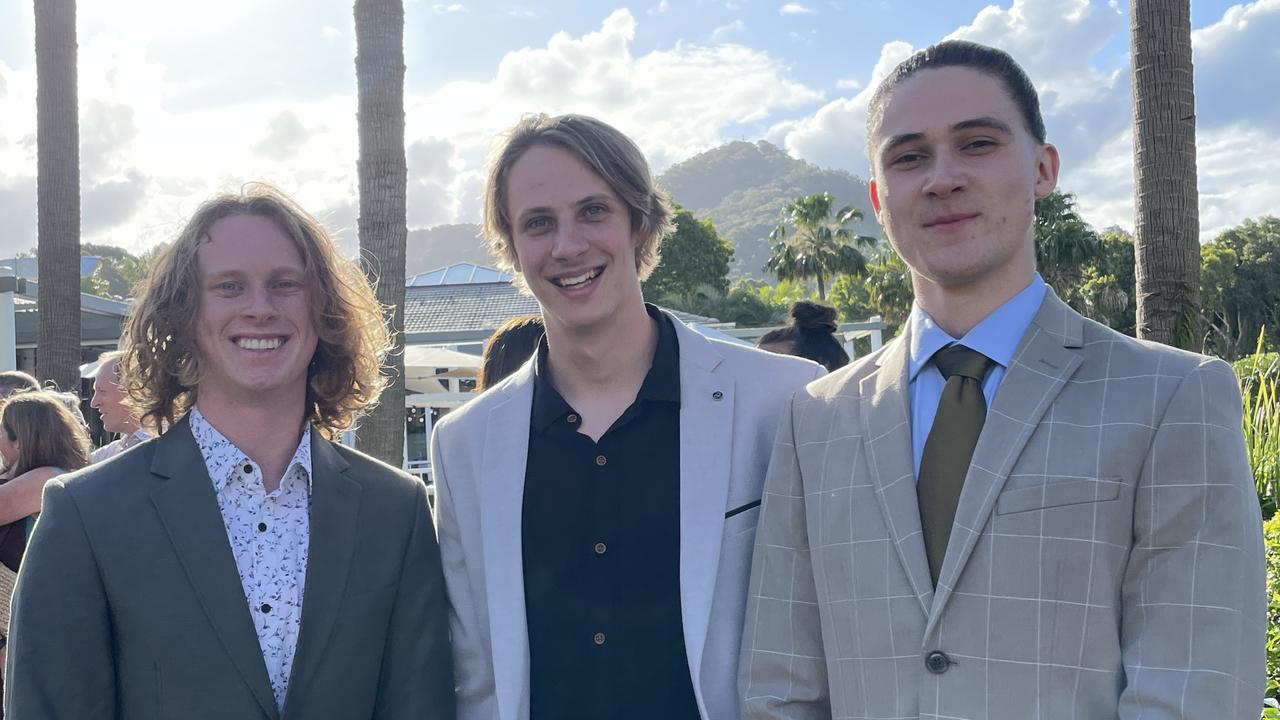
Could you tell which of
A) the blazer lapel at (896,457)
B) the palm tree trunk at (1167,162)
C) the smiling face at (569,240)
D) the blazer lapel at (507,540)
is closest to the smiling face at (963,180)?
the blazer lapel at (896,457)

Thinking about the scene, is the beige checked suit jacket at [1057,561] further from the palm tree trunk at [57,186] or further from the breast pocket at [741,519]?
the palm tree trunk at [57,186]

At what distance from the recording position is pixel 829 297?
2005 inches

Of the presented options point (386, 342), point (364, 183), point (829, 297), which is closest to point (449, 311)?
point (829, 297)

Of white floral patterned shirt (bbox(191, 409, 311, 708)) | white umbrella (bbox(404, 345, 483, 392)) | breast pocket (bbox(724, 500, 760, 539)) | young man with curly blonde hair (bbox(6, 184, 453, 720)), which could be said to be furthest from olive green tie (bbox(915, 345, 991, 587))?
white umbrella (bbox(404, 345, 483, 392))

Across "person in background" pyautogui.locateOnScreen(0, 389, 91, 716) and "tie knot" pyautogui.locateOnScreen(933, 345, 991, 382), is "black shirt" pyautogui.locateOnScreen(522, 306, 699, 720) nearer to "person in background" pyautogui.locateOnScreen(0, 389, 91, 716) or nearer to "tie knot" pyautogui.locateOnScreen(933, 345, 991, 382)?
"tie knot" pyautogui.locateOnScreen(933, 345, 991, 382)

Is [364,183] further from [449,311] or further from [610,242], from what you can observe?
[449,311]

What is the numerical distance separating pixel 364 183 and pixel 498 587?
4632 millimetres

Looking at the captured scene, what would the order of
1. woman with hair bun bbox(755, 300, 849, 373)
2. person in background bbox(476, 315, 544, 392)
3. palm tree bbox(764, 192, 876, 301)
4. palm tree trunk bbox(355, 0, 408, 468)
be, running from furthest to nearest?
1. palm tree bbox(764, 192, 876, 301)
2. palm tree trunk bbox(355, 0, 408, 468)
3. woman with hair bun bbox(755, 300, 849, 373)
4. person in background bbox(476, 315, 544, 392)

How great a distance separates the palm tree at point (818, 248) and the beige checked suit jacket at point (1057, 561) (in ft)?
150

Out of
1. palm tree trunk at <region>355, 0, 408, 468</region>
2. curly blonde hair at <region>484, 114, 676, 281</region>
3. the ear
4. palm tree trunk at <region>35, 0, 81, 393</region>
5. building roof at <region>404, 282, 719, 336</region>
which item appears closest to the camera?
the ear

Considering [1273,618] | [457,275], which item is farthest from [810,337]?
[457,275]

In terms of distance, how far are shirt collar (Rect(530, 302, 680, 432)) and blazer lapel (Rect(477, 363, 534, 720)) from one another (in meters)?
0.04

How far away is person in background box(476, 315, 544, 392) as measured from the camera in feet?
14.0

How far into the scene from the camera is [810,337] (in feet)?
20.3
